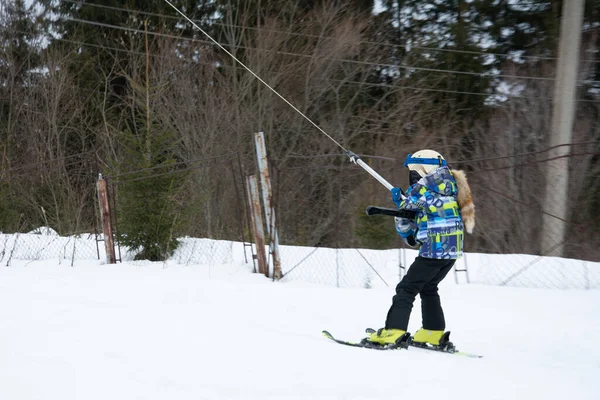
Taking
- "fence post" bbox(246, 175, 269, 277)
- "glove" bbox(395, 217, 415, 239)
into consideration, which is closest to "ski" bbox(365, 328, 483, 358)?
"glove" bbox(395, 217, 415, 239)

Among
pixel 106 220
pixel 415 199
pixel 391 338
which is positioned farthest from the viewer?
pixel 106 220

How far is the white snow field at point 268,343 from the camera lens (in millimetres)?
3312

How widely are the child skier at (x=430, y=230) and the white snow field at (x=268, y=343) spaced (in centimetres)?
21

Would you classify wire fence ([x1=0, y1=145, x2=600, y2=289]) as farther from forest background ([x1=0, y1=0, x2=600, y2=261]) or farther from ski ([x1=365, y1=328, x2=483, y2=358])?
ski ([x1=365, y1=328, x2=483, y2=358])

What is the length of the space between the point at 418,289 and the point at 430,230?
463 mm

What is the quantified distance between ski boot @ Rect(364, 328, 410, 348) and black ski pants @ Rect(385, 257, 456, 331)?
4 cm

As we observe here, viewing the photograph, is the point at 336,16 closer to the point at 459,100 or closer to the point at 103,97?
the point at 459,100

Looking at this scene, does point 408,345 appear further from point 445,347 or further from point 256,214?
point 256,214

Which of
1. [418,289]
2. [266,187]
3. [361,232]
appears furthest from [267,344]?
[361,232]

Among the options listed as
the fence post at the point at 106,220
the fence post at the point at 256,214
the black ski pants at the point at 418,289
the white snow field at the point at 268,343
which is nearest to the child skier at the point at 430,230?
the black ski pants at the point at 418,289

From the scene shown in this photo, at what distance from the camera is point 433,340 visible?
4375 mm

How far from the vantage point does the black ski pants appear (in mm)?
4246

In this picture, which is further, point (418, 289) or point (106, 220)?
point (106, 220)

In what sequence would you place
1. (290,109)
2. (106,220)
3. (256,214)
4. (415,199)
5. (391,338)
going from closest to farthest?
(415,199) → (391,338) → (256,214) → (106,220) → (290,109)
